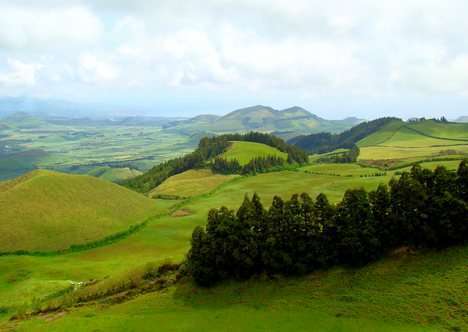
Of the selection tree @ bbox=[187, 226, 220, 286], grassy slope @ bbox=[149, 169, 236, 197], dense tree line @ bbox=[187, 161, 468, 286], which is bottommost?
grassy slope @ bbox=[149, 169, 236, 197]

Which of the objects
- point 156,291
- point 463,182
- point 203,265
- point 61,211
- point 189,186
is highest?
point 463,182

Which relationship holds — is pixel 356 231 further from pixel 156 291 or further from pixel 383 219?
pixel 156 291

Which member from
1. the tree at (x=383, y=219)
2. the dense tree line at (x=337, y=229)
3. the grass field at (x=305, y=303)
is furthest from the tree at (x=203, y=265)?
the tree at (x=383, y=219)

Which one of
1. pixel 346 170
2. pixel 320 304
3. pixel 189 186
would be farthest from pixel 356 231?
pixel 346 170

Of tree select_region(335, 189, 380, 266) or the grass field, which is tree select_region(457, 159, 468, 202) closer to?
the grass field

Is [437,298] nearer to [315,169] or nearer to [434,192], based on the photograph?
[434,192]

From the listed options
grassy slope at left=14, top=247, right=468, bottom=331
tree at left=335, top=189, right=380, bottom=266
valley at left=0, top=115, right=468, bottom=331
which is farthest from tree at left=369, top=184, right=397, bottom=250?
grassy slope at left=14, top=247, right=468, bottom=331
